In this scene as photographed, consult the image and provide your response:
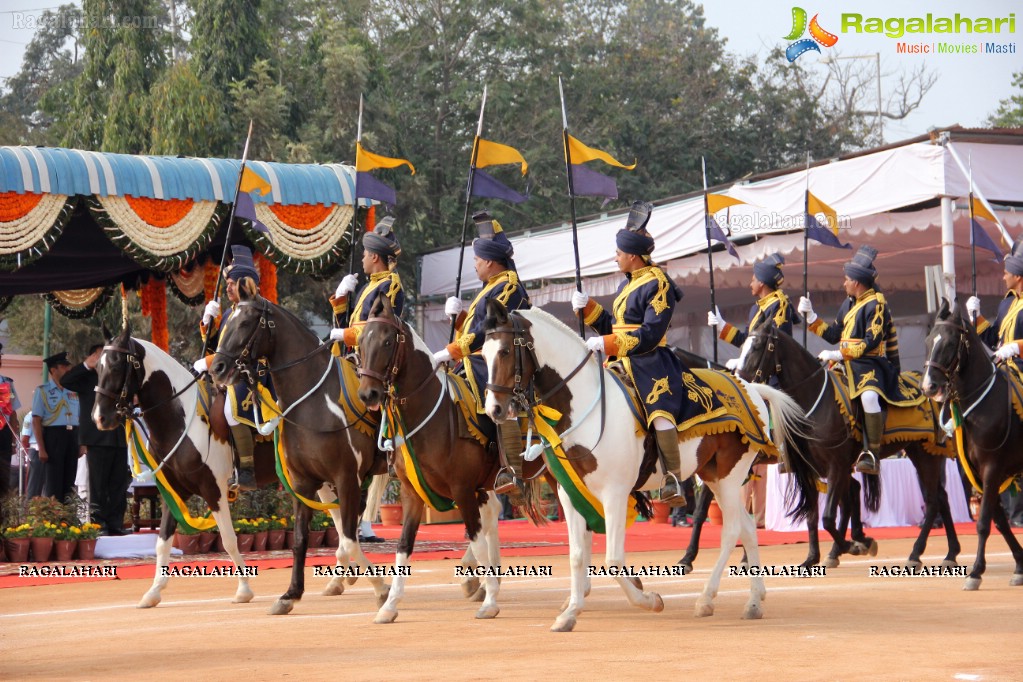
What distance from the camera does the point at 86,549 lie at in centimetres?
1400

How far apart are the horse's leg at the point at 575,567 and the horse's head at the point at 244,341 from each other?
2.44 metres

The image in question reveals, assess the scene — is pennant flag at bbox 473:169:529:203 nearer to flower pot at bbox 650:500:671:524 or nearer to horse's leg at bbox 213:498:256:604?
horse's leg at bbox 213:498:256:604

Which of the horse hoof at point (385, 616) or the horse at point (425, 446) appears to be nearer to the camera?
the horse hoof at point (385, 616)

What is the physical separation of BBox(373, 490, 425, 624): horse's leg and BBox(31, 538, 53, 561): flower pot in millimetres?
6256

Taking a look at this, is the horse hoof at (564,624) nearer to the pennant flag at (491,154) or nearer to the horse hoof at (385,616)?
the horse hoof at (385,616)

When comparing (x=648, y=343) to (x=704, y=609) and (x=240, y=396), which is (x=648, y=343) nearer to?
(x=704, y=609)

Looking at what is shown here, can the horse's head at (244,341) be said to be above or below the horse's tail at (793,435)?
above

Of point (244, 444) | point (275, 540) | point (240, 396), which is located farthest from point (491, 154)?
point (275, 540)

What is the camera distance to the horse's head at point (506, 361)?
7.54 meters

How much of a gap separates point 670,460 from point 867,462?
4027mm

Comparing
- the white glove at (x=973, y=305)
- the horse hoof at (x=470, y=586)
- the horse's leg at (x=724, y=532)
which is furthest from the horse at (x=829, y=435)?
the horse hoof at (x=470, y=586)

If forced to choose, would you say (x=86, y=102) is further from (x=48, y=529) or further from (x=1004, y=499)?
(x=1004, y=499)

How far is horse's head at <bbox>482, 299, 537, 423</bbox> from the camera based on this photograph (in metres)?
7.54

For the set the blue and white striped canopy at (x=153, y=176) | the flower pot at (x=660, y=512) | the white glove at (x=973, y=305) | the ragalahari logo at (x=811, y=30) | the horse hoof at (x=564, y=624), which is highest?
the ragalahari logo at (x=811, y=30)
